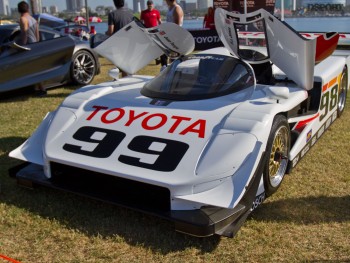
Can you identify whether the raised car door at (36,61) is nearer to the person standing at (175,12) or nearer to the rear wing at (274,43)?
the person standing at (175,12)

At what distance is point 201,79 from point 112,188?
141 centimetres

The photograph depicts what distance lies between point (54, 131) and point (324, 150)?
9.39ft

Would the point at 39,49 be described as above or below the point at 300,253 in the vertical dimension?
above

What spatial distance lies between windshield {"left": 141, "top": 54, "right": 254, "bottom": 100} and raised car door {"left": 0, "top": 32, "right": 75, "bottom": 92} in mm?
3502

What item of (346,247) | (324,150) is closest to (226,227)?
(346,247)

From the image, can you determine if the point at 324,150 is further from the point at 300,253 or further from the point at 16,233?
the point at 16,233

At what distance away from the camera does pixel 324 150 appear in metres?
4.64

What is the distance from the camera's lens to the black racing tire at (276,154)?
10.8ft

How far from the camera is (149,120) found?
11.5 ft

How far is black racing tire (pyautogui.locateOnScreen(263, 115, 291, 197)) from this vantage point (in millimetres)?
3298

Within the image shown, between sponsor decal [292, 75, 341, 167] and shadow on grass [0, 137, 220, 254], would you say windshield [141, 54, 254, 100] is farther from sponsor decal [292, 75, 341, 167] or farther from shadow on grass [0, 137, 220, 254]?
shadow on grass [0, 137, 220, 254]

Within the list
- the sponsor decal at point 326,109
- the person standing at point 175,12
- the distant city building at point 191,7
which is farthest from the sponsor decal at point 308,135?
the distant city building at point 191,7

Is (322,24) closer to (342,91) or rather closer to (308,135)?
(342,91)

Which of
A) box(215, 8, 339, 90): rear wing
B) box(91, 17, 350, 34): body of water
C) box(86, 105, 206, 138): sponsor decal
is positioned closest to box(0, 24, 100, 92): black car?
box(86, 105, 206, 138): sponsor decal
